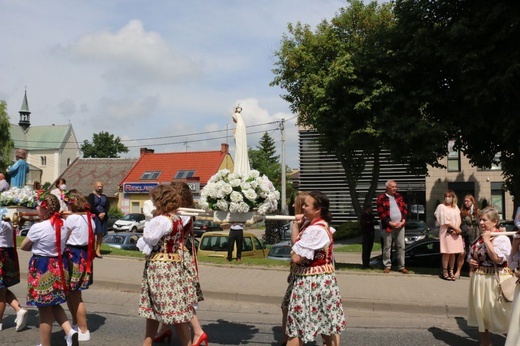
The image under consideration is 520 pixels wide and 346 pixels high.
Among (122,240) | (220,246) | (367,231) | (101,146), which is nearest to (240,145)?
(367,231)

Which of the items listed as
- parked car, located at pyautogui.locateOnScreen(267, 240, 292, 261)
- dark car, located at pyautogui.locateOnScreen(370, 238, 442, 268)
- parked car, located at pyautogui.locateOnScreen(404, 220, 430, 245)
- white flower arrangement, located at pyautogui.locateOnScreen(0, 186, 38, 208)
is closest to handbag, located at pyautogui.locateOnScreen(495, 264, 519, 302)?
white flower arrangement, located at pyautogui.locateOnScreen(0, 186, 38, 208)

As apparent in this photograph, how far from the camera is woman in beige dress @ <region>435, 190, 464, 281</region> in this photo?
437 inches

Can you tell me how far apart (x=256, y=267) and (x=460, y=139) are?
6665mm

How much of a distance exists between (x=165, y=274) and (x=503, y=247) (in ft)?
13.3

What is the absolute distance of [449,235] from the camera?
1127cm

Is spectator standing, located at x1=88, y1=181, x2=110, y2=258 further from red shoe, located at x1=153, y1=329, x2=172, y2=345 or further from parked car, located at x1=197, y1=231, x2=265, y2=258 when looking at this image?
red shoe, located at x1=153, y1=329, x2=172, y2=345

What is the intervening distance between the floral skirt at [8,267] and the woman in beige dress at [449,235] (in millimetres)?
8242

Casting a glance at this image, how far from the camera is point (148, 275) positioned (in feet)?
19.1

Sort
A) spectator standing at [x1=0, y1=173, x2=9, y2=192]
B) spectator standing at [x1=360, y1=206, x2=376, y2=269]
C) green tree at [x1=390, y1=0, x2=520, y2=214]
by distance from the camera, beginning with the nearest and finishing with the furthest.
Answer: spectator standing at [x1=0, y1=173, x2=9, y2=192], green tree at [x1=390, y1=0, x2=520, y2=214], spectator standing at [x1=360, y1=206, x2=376, y2=269]

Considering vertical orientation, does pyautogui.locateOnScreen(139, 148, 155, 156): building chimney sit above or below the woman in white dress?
above

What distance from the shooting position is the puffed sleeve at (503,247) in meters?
6.38

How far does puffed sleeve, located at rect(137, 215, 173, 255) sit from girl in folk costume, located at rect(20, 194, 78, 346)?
1.25 m

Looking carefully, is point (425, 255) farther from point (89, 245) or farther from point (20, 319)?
point (20, 319)

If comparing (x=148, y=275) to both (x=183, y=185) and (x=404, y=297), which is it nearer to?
(x=183, y=185)
